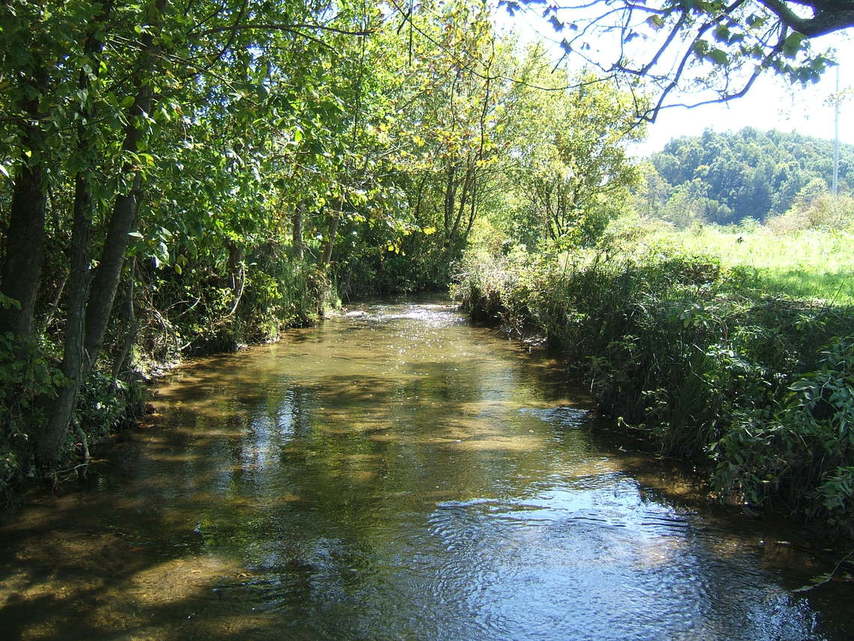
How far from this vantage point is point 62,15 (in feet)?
15.8

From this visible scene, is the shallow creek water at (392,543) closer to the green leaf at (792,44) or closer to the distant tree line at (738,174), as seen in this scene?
the green leaf at (792,44)

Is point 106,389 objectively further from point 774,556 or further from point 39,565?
point 774,556

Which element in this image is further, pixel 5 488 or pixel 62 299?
pixel 62 299

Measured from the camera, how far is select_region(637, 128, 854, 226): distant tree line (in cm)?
9419

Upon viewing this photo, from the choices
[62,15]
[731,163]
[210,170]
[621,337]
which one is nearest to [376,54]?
[621,337]

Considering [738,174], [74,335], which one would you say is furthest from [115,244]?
[738,174]

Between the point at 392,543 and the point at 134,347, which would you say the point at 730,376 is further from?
the point at 134,347

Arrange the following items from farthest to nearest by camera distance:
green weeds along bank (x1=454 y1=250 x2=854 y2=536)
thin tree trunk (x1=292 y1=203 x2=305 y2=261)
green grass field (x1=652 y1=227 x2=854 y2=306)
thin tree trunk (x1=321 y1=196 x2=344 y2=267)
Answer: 1. thin tree trunk (x1=321 y1=196 x2=344 y2=267)
2. thin tree trunk (x1=292 y1=203 x2=305 y2=261)
3. green grass field (x1=652 y1=227 x2=854 y2=306)
4. green weeds along bank (x1=454 y1=250 x2=854 y2=536)

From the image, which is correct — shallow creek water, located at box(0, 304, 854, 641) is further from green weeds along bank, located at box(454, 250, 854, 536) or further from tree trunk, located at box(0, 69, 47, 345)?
tree trunk, located at box(0, 69, 47, 345)

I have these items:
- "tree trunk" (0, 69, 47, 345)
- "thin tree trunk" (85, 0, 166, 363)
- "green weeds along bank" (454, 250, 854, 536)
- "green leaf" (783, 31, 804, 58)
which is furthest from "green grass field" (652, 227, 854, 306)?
"tree trunk" (0, 69, 47, 345)

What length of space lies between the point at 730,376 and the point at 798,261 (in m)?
8.05

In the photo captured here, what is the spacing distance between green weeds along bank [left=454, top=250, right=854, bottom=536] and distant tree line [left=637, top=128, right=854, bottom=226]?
8359cm

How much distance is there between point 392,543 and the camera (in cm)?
564

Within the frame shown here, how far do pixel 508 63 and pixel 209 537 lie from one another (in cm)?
2793
